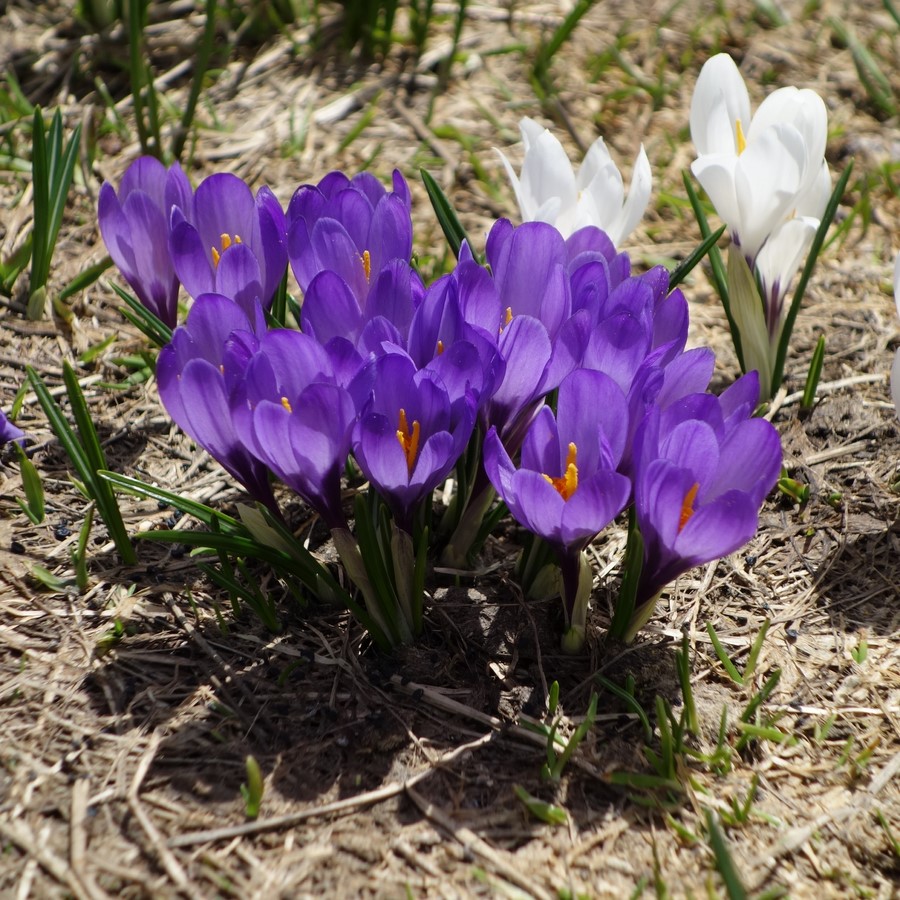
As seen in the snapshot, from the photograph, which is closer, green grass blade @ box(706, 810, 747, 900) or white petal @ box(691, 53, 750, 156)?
green grass blade @ box(706, 810, 747, 900)

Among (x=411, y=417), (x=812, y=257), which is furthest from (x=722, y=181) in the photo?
(x=411, y=417)

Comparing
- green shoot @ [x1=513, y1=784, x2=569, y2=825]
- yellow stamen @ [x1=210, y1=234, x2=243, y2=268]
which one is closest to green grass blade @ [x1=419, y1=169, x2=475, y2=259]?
yellow stamen @ [x1=210, y1=234, x2=243, y2=268]

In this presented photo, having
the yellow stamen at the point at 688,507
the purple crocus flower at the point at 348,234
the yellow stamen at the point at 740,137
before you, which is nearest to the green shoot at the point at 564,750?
the yellow stamen at the point at 688,507

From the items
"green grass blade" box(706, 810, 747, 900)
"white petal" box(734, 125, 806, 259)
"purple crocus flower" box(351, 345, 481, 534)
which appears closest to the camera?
"green grass blade" box(706, 810, 747, 900)

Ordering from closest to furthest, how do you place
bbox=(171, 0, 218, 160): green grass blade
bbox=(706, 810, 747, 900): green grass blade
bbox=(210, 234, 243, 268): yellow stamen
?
bbox=(706, 810, 747, 900): green grass blade, bbox=(210, 234, 243, 268): yellow stamen, bbox=(171, 0, 218, 160): green grass blade

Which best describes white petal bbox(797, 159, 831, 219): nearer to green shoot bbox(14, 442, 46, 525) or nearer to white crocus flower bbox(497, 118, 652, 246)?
white crocus flower bbox(497, 118, 652, 246)

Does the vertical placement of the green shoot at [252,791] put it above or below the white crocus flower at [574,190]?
below

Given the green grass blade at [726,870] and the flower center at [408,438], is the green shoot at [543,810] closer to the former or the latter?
the green grass blade at [726,870]
